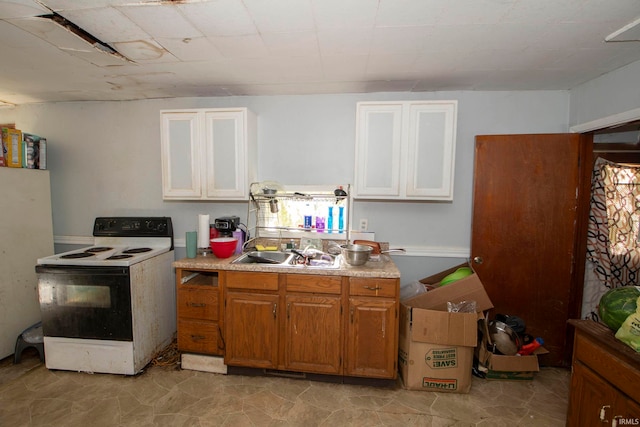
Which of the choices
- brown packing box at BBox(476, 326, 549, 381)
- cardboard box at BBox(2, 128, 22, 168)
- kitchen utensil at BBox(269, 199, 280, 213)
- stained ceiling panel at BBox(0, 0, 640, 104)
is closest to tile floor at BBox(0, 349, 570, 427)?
brown packing box at BBox(476, 326, 549, 381)

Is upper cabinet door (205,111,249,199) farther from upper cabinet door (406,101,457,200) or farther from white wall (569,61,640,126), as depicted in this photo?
white wall (569,61,640,126)

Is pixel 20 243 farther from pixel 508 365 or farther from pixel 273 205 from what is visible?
pixel 508 365

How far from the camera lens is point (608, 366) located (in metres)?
1.27

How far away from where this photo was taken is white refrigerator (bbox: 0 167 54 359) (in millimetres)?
2443

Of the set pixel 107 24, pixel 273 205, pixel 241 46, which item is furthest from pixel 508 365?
pixel 107 24

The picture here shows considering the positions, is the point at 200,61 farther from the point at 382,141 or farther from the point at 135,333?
the point at 135,333

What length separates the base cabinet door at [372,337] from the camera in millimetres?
2006

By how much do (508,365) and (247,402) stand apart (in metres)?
2.01

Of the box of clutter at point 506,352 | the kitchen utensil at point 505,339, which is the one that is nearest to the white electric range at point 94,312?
the box of clutter at point 506,352

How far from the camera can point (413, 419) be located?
181 cm

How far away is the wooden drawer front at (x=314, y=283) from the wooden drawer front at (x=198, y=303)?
63cm

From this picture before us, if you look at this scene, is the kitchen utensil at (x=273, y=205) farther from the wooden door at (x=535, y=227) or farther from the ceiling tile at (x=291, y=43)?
the wooden door at (x=535, y=227)

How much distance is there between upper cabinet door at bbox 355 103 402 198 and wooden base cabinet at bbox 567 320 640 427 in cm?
145

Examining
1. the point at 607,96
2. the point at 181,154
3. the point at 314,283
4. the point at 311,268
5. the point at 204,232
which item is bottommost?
the point at 314,283
